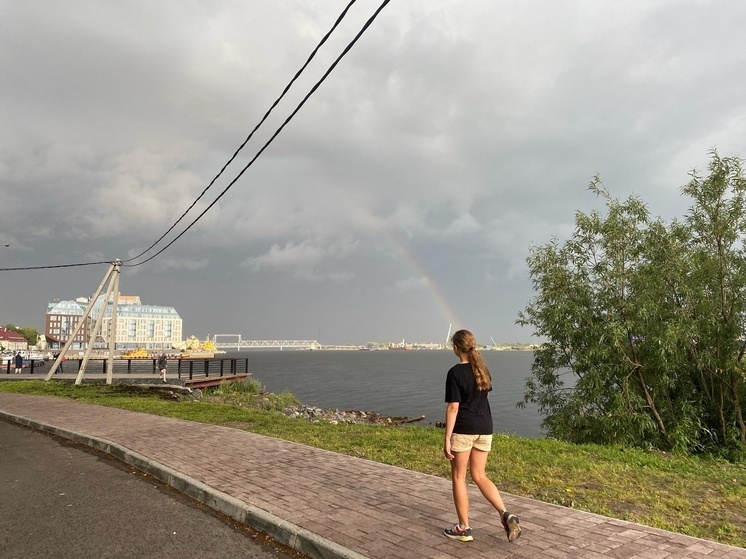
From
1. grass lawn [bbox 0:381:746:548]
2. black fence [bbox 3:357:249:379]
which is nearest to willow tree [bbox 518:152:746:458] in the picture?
grass lawn [bbox 0:381:746:548]

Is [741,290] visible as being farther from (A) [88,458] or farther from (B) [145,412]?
(B) [145,412]

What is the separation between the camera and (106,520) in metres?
5.27

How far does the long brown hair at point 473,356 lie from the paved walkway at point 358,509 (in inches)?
52.1

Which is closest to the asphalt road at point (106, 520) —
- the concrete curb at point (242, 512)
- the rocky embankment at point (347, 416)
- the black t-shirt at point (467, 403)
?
the concrete curb at point (242, 512)

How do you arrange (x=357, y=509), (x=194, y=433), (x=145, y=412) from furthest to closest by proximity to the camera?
(x=145, y=412)
(x=194, y=433)
(x=357, y=509)

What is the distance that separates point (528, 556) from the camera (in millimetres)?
3924

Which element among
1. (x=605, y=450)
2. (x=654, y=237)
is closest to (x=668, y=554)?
(x=605, y=450)

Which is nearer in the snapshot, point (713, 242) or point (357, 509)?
point (357, 509)

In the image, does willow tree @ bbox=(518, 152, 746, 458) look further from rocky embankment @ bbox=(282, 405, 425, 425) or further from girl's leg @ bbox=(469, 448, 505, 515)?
rocky embankment @ bbox=(282, 405, 425, 425)

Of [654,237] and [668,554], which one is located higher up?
[654,237]

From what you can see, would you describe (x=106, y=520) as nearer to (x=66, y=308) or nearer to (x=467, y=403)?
(x=467, y=403)

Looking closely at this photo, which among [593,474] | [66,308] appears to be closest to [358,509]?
[593,474]

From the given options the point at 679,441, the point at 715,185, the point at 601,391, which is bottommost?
the point at 679,441

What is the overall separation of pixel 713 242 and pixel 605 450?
610 cm
